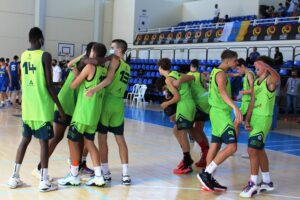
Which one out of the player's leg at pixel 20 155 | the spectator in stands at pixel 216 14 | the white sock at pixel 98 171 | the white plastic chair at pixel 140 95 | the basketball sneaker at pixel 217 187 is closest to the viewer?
the player's leg at pixel 20 155

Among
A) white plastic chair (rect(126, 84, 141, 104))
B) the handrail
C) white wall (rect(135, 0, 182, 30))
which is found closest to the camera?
the handrail

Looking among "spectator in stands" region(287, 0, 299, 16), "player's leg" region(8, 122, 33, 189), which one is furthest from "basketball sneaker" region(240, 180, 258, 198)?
"spectator in stands" region(287, 0, 299, 16)

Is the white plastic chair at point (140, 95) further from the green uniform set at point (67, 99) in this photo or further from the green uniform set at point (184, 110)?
the green uniform set at point (67, 99)

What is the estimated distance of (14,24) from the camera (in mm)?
24031

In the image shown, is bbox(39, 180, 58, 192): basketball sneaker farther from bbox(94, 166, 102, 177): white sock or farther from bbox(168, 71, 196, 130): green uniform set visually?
bbox(168, 71, 196, 130): green uniform set

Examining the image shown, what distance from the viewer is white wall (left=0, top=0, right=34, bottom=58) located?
23.7 meters

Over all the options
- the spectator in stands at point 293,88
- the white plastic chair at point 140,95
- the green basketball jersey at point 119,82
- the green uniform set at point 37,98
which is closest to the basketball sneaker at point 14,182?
the green uniform set at point 37,98

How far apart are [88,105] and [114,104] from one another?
1.46 ft

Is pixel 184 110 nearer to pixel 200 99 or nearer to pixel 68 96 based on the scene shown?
pixel 200 99

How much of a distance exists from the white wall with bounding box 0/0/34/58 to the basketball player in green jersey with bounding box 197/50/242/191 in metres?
20.3

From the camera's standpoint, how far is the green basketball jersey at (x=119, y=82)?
5617 millimetres

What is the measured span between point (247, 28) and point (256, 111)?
45.5 ft

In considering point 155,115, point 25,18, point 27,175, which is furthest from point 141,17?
point 27,175

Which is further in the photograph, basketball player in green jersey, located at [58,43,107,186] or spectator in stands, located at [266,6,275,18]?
spectator in stands, located at [266,6,275,18]
